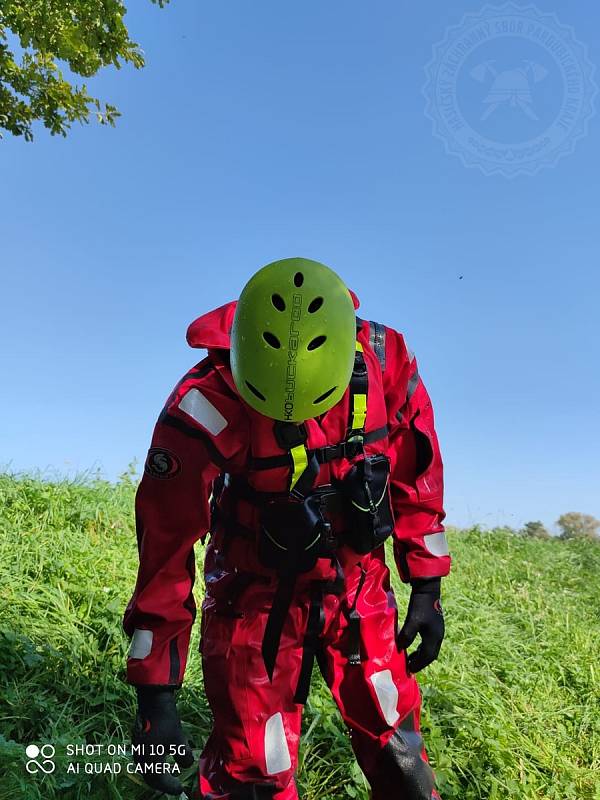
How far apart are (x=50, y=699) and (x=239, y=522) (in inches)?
87.9

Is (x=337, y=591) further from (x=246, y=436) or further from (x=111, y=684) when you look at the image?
(x=111, y=684)

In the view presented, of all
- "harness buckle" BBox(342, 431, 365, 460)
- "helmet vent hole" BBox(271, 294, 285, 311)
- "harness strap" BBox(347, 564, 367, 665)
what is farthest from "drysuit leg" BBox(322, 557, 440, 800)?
"helmet vent hole" BBox(271, 294, 285, 311)

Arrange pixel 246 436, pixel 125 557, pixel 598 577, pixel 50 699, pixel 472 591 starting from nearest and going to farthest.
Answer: pixel 246 436 → pixel 50 699 → pixel 125 557 → pixel 472 591 → pixel 598 577

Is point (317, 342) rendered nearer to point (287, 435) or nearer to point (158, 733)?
point (287, 435)

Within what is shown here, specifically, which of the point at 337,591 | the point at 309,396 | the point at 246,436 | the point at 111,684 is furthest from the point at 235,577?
the point at 111,684

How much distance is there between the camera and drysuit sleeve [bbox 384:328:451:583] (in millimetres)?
2566

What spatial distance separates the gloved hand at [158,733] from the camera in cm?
220

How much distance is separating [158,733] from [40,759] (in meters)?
1.53

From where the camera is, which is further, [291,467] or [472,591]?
[472,591]

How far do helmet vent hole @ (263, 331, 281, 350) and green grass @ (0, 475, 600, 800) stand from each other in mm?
2441

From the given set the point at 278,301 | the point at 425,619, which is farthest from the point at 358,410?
the point at 425,619

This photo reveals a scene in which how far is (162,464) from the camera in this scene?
2.19 metres

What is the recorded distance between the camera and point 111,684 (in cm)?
384

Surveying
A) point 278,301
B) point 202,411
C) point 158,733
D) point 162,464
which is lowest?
point 158,733
